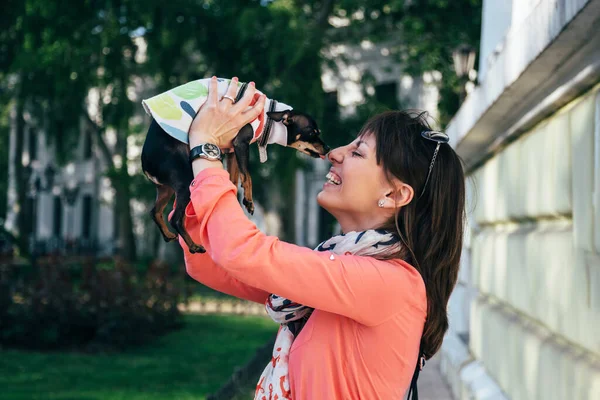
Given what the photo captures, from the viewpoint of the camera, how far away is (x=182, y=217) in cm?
211

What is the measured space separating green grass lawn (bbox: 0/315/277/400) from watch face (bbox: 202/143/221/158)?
5.99m

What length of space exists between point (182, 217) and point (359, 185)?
1.67 feet

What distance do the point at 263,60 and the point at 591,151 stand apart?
46.4ft

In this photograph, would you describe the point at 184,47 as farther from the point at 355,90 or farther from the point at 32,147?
the point at 32,147

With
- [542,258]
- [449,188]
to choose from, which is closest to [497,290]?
[542,258]

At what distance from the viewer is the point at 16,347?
10641 mm

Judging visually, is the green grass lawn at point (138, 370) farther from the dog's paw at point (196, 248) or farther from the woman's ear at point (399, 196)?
the woman's ear at point (399, 196)

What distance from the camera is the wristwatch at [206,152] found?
1.99m

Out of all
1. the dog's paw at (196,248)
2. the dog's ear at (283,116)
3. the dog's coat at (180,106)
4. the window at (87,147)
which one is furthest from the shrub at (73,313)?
the window at (87,147)

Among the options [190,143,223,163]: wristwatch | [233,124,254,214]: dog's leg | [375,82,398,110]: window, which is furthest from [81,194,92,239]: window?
[190,143,223,163]: wristwatch

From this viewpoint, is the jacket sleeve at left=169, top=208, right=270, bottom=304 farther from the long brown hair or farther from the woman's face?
the long brown hair

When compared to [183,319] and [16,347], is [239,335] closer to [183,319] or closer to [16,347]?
[183,319]

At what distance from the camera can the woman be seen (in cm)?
196

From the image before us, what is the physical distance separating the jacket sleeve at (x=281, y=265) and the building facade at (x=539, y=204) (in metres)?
0.87
